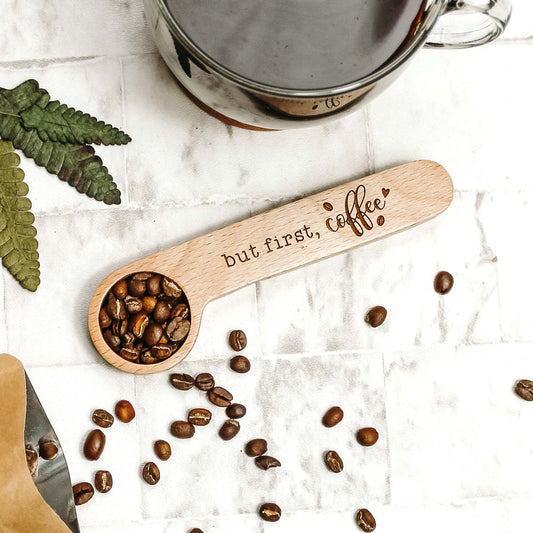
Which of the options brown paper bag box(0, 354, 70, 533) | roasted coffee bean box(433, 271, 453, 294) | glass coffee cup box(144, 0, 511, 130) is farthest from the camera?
roasted coffee bean box(433, 271, 453, 294)

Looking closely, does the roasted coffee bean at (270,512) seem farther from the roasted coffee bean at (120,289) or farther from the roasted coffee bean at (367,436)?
the roasted coffee bean at (120,289)

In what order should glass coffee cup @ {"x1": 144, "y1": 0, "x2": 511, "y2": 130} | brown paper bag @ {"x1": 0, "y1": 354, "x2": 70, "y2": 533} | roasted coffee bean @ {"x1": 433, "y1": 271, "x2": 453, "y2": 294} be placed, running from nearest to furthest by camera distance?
1. glass coffee cup @ {"x1": 144, "y1": 0, "x2": 511, "y2": 130}
2. brown paper bag @ {"x1": 0, "y1": 354, "x2": 70, "y2": 533}
3. roasted coffee bean @ {"x1": 433, "y1": 271, "x2": 453, "y2": 294}

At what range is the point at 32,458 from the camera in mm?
785

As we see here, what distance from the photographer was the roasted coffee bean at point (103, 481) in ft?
2.65

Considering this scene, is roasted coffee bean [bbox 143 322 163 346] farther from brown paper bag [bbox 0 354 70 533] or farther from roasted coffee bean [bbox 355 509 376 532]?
roasted coffee bean [bbox 355 509 376 532]

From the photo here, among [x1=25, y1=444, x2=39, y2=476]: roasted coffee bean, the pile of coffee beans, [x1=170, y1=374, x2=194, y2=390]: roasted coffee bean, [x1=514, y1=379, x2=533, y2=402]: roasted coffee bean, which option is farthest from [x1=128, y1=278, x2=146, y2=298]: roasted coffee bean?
[x1=514, y1=379, x2=533, y2=402]: roasted coffee bean

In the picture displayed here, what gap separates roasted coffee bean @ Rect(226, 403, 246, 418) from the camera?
0.83 m

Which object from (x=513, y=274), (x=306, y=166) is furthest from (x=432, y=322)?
(x=306, y=166)

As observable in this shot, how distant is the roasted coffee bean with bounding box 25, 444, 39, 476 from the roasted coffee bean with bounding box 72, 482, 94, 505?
5 cm

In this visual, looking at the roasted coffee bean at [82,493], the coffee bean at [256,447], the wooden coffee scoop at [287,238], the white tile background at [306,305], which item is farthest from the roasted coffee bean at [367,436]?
the roasted coffee bean at [82,493]

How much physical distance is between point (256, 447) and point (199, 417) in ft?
0.25

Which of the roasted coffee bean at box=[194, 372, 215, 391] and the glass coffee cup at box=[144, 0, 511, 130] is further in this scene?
the roasted coffee bean at box=[194, 372, 215, 391]

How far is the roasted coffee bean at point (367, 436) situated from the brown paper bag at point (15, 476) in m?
0.35

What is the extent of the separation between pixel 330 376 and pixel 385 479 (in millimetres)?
146
